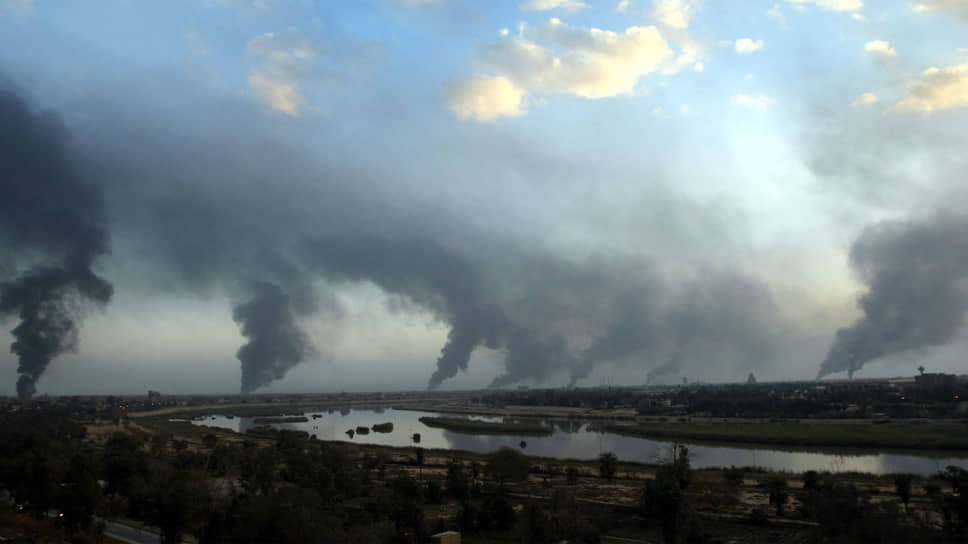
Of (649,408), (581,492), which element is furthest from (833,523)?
(649,408)

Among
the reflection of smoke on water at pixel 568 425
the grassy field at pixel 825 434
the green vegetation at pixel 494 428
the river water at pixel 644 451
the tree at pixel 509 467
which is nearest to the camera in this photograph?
the tree at pixel 509 467

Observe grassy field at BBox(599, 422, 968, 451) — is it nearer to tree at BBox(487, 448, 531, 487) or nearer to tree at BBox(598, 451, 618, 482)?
tree at BBox(598, 451, 618, 482)

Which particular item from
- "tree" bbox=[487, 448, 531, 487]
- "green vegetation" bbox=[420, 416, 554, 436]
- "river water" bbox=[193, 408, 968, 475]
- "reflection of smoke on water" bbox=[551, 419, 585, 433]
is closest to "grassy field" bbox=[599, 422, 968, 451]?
"river water" bbox=[193, 408, 968, 475]

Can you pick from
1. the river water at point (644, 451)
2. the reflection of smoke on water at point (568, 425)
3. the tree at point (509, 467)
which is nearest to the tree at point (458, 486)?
the tree at point (509, 467)

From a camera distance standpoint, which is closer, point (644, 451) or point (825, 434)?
point (644, 451)

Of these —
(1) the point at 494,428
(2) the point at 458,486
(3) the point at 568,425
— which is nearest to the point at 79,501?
(2) the point at 458,486

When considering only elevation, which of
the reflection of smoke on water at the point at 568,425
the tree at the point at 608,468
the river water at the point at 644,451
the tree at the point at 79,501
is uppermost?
the tree at the point at 79,501

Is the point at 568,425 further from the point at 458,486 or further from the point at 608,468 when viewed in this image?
the point at 458,486

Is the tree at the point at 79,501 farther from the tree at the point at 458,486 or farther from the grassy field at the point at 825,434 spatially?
the grassy field at the point at 825,434

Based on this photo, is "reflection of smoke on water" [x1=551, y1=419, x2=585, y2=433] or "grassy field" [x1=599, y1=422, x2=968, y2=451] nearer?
"grassy field" [x1=599, y1=422, x2=968, y2=451]
